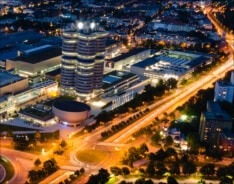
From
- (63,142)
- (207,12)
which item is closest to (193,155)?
(63,142)

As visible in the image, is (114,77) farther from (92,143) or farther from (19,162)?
(19,162)

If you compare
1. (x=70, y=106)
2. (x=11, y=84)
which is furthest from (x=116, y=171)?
(x=11, y=84)

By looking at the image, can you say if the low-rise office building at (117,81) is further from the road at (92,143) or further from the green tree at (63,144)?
the green tree at (63,144)

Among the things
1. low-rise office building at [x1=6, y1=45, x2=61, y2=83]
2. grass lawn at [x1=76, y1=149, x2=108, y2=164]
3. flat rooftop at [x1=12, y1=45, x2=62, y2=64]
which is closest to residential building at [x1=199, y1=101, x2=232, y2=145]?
grass lawn at [x1=76, y1=149, x2=108, y2=164]

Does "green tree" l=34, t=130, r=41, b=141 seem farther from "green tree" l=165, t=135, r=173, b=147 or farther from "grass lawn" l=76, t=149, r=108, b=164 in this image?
"green tree" l=165, t=135, r=173, b=147

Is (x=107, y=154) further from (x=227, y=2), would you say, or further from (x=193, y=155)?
(x=227, y=2)

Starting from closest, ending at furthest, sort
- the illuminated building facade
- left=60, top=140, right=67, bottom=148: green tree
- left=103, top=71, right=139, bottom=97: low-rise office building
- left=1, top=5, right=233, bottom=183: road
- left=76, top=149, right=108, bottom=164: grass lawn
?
left=1, top=5, right=233, bottom=183: road < left=76, top=149, right=108, bottom=164: grass lawn < left=60, top=140, right=67, bottom=148: green tree < the illuminated building facade < left=103, top=71, right=139, bottom=97: low-rise office building
